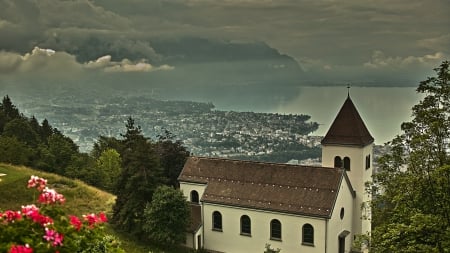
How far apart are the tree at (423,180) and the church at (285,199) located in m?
10.4

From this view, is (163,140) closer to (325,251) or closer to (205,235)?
(205,235)

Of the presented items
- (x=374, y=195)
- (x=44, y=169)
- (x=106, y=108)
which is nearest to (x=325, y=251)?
(x=374, y=195)

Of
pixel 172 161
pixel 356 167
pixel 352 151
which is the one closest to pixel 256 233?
pixel 356 167

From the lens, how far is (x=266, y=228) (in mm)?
28766

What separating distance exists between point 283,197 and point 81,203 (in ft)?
44.9

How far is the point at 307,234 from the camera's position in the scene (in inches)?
1096

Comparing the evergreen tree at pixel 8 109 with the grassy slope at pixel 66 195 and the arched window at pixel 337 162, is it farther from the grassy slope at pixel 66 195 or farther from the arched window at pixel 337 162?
the arched window at pixel 337 162

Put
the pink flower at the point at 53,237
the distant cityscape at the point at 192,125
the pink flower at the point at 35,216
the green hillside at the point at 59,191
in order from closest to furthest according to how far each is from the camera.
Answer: the pink flower at the point at 53,237, the pink flower at the point at 35,216, the green hillside at the point at 59,191, the distant cityscape at the point at 192,125

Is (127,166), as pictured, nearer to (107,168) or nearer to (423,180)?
(107,168)

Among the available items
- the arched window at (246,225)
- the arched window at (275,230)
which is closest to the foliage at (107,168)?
the arched window at (246,225)

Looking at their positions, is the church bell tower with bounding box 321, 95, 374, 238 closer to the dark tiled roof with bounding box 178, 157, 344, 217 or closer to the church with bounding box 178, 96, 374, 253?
the church with bounding box 178, 96, 374, 253

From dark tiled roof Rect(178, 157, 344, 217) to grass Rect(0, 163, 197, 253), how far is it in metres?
4.71

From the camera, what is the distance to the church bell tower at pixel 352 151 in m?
30.5

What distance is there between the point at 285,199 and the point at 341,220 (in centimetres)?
397
